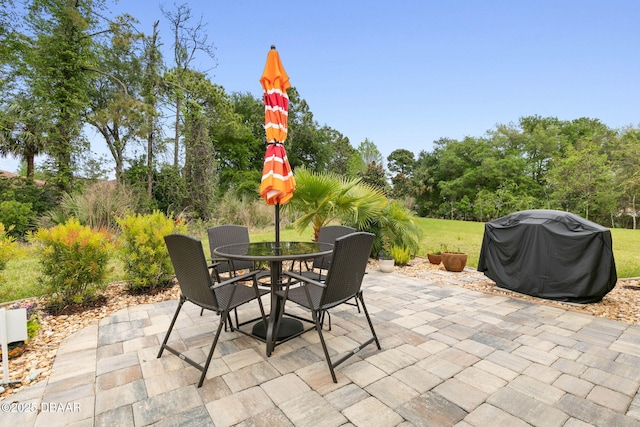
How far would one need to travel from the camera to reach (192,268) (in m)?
2.01

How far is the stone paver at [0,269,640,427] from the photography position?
1599 mm

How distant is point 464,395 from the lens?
1.78m

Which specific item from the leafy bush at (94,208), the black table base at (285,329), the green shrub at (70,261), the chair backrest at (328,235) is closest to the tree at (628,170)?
the chair backrest at (328,235)

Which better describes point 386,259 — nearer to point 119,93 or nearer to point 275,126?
point 275,126

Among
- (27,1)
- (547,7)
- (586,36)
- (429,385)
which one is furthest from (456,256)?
(27,1)

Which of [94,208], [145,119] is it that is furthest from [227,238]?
[145,119]

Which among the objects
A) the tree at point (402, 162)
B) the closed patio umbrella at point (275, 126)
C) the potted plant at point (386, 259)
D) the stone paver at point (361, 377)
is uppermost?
the tree at point (402, 162)

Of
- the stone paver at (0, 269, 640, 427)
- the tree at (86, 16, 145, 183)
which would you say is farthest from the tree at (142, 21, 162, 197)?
the stone paver at (0, 269, 640, 427)

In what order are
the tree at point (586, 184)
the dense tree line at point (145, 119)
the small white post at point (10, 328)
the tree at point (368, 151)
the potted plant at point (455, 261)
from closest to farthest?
the small white post at point (10, 328), the potted plant at point (455, 261), the dense tree line at point (145, 119), the tree at point (586, 184), the tree at point (368, 151)

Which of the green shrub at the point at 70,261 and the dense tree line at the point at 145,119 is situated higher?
the dense tree line at the point at 145,119

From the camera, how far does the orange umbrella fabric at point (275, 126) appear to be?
263 centimetres

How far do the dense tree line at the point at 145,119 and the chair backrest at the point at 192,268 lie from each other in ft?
30.2

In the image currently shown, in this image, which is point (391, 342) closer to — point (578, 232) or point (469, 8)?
point (578, 232)

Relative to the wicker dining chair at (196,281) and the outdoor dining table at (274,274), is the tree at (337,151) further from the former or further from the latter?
the wicker dining chair at (196,281)
